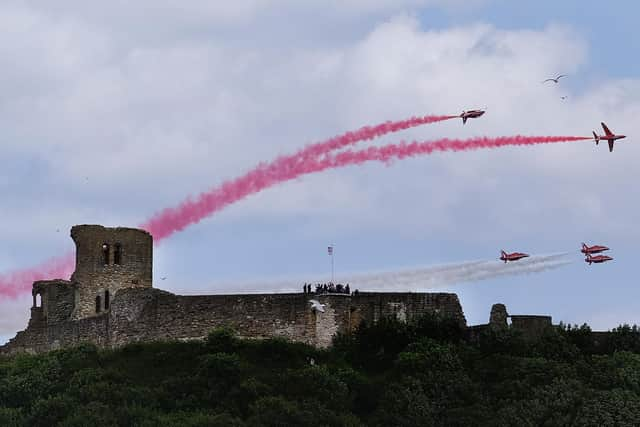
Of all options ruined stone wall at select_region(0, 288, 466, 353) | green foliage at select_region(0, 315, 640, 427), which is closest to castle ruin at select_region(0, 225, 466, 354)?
ruined stone wall at select_region(0, 288, 466, 353)

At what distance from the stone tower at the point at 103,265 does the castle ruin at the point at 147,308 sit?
0.15ft

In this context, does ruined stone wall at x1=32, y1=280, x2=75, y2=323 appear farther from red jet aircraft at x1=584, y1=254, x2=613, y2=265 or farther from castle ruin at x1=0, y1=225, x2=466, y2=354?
red jet aircraft at x1=584, y1=254, x2=613, y2=265

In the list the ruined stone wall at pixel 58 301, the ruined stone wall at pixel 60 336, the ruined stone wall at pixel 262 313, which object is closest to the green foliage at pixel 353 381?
the ruined stone wall at pixel 262 313

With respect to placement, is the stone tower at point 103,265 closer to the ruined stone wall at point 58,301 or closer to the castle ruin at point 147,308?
the castle ruin at point 147,308

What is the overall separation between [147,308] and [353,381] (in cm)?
1085

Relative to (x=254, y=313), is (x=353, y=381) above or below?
below

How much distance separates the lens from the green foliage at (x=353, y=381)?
74.7m

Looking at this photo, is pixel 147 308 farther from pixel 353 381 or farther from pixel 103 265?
pixel 353 381

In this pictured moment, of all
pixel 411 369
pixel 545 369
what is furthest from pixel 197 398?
pixel 545 369

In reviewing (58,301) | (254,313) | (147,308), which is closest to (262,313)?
(254,313)

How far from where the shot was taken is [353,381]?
78.5 meters

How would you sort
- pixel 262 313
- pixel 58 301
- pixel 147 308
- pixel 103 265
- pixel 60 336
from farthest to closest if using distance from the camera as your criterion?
pixel 58 301
pixel 103 265
pixel 60 336
pixel 147 308
pixel 262 313

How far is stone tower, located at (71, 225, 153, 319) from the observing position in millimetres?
89250

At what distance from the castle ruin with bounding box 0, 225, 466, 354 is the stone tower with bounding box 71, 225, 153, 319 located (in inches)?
1.8
